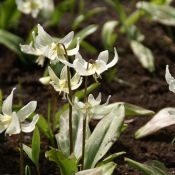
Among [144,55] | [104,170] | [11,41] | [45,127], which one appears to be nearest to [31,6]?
[11,41]

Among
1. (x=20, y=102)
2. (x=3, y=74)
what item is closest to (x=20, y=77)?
(x=3, y=74)

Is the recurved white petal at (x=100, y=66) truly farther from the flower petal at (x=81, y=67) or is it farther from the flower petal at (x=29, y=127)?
the flower petal at (x=29, y=127)

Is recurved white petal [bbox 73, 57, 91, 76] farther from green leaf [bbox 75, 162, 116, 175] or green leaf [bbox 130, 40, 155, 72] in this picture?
green leaf [bbox 130, 40, 155, 72]

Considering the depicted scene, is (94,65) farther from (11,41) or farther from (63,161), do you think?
(11,41)

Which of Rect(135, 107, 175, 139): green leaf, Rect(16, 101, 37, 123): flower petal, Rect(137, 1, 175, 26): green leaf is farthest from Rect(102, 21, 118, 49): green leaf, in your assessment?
Rect(16, 101, 37, 123): flower petal

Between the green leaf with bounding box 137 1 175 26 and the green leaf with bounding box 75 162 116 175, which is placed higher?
the green leaf with bounding box 75 162 116 175

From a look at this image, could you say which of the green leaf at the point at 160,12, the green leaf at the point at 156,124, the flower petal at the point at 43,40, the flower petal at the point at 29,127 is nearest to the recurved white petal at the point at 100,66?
the flower petal at the point at 43,40
